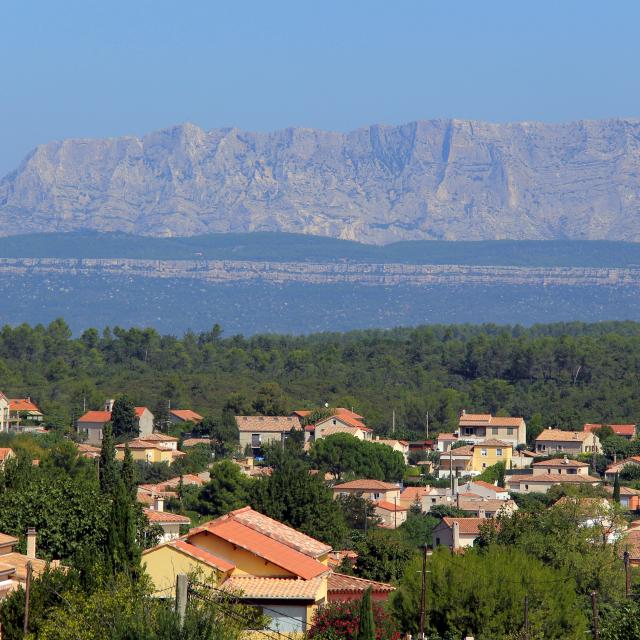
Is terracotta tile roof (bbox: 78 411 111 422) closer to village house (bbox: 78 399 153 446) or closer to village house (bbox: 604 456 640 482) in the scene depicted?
village house (bbox: 78 399 153 446)

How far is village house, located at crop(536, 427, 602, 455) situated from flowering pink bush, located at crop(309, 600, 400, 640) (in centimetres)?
6804

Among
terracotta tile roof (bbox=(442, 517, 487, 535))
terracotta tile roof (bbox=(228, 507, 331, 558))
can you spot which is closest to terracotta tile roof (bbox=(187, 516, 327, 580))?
terracotta tile roof (bbox=(228, 507, 331, 558))

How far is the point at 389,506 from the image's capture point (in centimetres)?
7125

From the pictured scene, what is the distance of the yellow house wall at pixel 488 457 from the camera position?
9369 cm

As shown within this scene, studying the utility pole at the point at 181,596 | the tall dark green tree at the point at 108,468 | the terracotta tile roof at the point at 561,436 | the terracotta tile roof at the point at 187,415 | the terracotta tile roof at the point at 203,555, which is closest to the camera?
the utility pole at the point at 181,596

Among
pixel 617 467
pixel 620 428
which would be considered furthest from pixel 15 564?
pixel 620 428

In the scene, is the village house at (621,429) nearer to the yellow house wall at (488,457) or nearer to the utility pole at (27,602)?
the yellow house wall at (488,457)

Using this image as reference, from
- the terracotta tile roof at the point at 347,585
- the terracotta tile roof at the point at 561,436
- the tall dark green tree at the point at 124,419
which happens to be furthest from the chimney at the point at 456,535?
the tall dark green tree at the point at 124,419

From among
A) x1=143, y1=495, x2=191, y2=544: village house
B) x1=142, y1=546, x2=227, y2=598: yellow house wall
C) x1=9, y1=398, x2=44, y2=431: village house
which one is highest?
x1=142, y1=546, x2=227, y2=598: yellow house wall

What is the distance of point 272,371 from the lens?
142375mm

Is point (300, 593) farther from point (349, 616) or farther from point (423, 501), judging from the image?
point (423, 501)

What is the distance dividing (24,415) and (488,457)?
26.4 meters

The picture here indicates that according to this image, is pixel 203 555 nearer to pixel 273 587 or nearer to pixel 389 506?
pixel 273 587

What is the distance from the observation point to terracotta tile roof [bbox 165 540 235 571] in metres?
30.5
